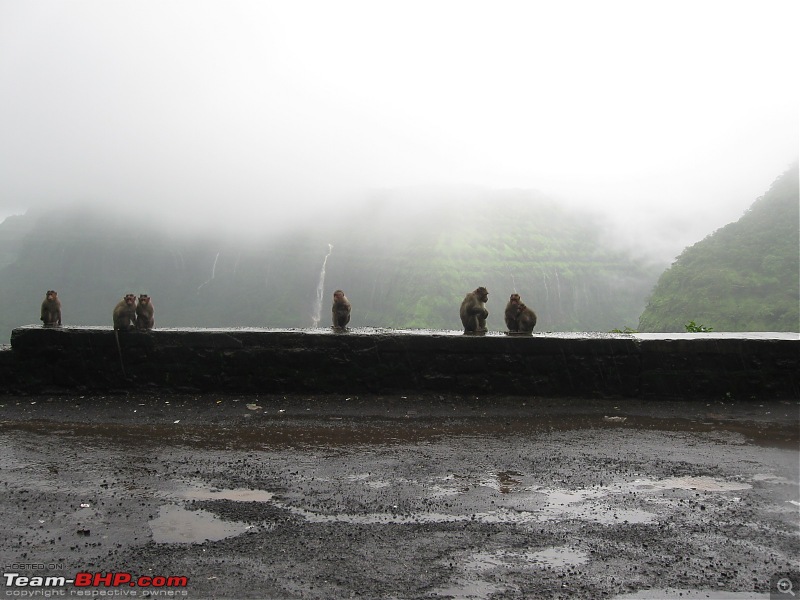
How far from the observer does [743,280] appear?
45094mm

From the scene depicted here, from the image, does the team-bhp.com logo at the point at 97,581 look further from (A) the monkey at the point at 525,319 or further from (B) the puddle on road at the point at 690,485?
(A) the monkey at the point at 525,319

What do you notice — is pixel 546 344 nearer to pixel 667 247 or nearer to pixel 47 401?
pixel 47 401

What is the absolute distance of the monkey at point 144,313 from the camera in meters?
8.70

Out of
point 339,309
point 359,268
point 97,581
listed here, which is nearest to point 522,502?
point 97,581

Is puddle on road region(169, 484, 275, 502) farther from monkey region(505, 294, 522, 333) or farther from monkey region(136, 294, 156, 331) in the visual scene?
monkey region(505, 294, 522, 333)

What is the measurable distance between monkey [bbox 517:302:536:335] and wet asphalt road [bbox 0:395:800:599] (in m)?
1.94

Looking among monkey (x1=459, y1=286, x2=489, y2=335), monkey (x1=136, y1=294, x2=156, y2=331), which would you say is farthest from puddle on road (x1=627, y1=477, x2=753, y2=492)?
monkey (x1=136, y1=294, x2=156, y2=331)

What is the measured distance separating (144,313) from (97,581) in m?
6.30

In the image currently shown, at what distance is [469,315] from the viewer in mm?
8883

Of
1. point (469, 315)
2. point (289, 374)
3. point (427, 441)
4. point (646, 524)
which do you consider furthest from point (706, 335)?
point (289, 374)

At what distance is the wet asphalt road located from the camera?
10.1ft

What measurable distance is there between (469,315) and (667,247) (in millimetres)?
114697

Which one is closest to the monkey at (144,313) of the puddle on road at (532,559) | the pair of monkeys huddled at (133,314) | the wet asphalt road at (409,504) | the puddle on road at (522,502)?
the pair of monkeys huddled at (133,314)

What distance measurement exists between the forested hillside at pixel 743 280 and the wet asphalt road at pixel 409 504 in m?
38.4
